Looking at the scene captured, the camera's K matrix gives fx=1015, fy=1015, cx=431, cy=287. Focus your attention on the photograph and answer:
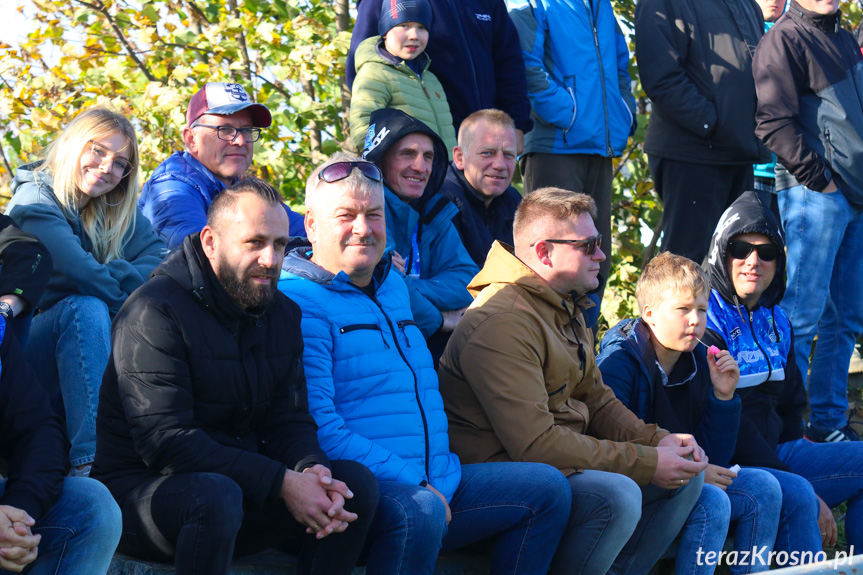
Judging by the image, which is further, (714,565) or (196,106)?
(196,106)

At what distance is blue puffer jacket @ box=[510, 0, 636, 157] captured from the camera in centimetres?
582

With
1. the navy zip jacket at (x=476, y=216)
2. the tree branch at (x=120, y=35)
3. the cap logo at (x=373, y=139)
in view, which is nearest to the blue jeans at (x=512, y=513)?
the navy zip jacket at (x=476, y=216)

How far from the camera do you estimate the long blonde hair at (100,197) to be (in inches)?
161

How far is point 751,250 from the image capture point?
4.99m

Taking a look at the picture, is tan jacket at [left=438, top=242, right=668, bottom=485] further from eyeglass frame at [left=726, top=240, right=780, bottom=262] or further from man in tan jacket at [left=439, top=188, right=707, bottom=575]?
eyeglass frame at [left=726, top=240, right=780, bottom=262]

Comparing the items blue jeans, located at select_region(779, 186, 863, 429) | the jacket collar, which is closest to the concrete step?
blue jeans, located at select_region(779, 186, 863, 429)

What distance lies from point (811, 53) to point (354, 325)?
141 inches

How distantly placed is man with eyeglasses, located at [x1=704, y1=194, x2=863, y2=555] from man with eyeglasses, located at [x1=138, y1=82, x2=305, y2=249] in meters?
2.16

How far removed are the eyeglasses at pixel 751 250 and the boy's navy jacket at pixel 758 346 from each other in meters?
0.04

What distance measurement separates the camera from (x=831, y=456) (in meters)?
4.89

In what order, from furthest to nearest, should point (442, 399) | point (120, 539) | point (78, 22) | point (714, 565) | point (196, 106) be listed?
point (78, 22)
point (196, 106)
point (714, 565)
point (442, 399)
point (120, 539)

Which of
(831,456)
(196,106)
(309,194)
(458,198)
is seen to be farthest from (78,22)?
(831,456)

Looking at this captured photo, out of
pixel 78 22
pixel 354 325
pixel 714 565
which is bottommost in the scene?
pixel 714 565

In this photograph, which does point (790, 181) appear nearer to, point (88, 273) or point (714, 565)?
point (714, 565)
